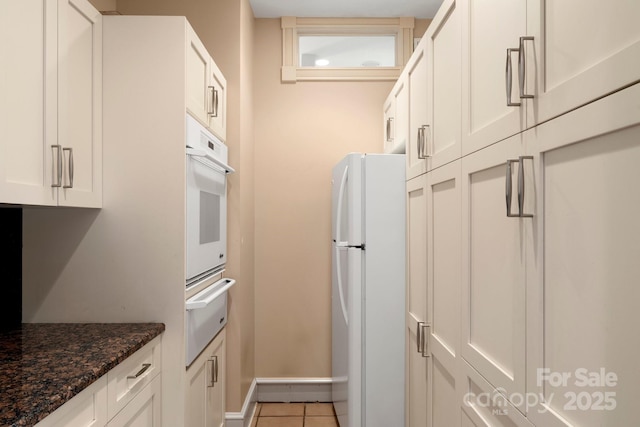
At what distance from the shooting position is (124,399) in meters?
1.50

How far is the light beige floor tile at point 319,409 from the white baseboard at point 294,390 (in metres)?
0.05

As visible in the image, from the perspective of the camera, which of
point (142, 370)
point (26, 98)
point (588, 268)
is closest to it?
point (588, 268)

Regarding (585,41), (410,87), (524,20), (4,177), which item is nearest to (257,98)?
(410,87)

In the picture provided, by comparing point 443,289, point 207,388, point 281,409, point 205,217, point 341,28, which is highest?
point 341,28

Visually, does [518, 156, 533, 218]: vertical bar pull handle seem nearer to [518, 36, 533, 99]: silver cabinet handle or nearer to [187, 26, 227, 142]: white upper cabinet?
[518, 36, 533, 99]: silver cabinet handle

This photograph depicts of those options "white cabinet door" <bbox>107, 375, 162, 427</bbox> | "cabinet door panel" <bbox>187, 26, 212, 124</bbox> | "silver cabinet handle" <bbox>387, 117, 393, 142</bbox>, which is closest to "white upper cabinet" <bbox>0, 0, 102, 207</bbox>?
"cabinet door panel" <bbox>187, 26, 212, 124</bbox>

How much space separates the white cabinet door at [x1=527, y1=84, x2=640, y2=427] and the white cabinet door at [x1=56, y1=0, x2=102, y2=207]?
1481 millimetres

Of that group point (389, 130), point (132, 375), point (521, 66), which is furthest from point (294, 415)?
point (521, 66)

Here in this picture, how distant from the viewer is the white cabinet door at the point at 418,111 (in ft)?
6.55

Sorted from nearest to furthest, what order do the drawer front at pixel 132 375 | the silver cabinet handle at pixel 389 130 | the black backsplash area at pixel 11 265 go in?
the drawer front at pixel 132 375 → the black backsplash area at pixel 11 265 → the silver cabinet handle at pixel 389 130

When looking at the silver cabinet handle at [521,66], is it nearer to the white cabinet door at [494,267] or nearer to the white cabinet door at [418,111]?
the white cabinet door at [494,267]

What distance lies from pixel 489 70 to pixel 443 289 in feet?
2.72

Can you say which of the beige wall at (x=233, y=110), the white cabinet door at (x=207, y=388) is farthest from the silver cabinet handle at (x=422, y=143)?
the white cabinet door at (x=207, y=388)

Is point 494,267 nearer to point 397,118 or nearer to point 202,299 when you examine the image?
point 202,299
